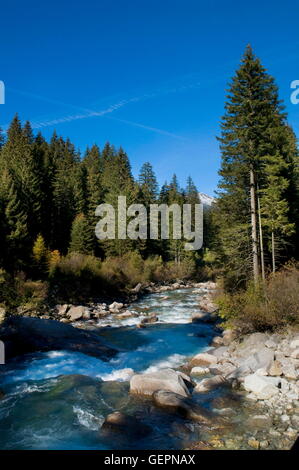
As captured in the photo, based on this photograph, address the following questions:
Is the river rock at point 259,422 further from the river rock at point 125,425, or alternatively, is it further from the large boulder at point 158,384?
the river rock at point 125,425

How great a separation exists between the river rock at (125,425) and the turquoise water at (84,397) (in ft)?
0.48

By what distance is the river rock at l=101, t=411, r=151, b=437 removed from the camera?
22.0 ft

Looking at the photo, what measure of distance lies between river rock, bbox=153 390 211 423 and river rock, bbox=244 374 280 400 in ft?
5.89

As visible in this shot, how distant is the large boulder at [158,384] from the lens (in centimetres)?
870

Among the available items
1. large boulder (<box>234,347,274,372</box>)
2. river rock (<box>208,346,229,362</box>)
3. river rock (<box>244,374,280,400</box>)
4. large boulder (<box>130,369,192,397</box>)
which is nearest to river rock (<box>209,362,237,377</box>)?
large boulder (<box>234,347,274,372</box>)

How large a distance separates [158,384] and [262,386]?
2.94 metres

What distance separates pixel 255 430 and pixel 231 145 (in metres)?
14.5

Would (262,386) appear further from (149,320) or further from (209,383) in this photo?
(149,320)

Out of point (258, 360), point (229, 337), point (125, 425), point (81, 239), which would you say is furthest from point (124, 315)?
point (81, 239)

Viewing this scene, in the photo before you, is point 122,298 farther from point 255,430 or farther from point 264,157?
point 255,430

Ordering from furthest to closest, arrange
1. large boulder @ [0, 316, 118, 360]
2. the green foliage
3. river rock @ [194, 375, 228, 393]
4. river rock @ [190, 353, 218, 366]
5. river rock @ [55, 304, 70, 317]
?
river rock @ [55, 304, 70, 317] < large boulder @ [0, 316, 118, 360] < the green foliage < river rock @ [190, 353, 218, 366] < river rock @ [194, 375, 228, 393]

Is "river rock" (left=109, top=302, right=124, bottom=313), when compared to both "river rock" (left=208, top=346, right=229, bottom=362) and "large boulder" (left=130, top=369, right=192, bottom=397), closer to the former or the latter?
"river rock" (left=208, top=346, right=229, bottom=362)
